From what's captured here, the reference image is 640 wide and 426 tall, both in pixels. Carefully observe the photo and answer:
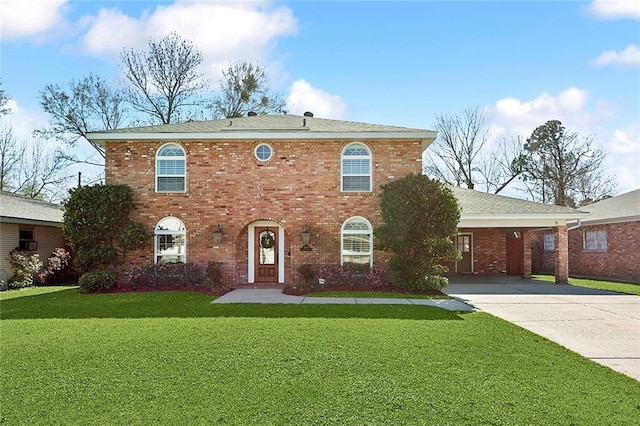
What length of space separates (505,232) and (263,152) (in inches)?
506

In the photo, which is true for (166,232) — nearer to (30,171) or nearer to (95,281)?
(95,281)

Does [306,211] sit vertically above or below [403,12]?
below

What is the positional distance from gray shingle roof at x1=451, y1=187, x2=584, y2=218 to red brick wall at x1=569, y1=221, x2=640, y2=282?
159 inches

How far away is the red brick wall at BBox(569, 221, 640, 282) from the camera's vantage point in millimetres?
18109

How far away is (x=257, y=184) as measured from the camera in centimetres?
1465

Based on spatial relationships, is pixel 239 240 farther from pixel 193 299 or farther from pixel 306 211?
pixel 193 299

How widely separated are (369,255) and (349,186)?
2.42m

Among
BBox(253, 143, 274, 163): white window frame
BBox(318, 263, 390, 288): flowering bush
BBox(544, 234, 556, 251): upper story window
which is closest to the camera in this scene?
BBox(318, 263, 390, 288): flowering bush

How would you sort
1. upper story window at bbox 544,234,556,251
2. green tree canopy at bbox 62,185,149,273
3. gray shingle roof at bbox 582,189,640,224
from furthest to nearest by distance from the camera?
upper story window at bbox 544,234,556,251, gray shingle roof at bbox 582,189,640,224, green tree canopy at bbox 62,185,149,273

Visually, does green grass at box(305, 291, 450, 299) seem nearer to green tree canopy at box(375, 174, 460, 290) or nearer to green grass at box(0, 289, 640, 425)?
green tree canopy at box(375, 174, 460, 290)

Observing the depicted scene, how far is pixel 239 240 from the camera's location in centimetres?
1491

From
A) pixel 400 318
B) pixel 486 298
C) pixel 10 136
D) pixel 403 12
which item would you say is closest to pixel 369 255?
pixel 486 298

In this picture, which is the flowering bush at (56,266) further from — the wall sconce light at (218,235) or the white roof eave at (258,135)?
the wall sconce light at (218,235)

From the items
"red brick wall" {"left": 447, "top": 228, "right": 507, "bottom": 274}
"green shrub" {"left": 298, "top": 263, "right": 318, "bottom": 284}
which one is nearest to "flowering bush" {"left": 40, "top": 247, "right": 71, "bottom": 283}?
"green shrub" {"left": 298, "top": 263, "right": 318, "bottom": 284}
